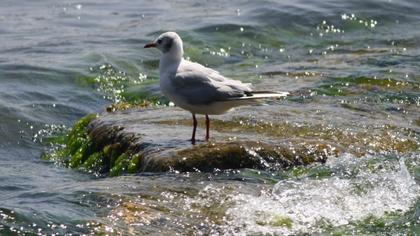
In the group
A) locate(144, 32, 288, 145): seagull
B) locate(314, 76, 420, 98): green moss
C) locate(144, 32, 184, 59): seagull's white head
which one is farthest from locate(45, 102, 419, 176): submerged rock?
locate(314, 76, 420, 98): green moss

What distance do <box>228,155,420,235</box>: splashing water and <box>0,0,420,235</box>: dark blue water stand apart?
2 centimetres

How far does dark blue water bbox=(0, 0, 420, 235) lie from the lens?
6957 millimetres

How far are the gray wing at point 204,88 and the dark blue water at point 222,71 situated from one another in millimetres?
782

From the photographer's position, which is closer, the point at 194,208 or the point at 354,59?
the point at 194,208

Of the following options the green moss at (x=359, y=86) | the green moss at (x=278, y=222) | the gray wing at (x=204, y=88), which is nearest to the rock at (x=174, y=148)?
the gray wing at (x=204, y=88)

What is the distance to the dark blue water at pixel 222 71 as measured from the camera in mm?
6957

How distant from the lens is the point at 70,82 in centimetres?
1317

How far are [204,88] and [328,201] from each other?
170cm

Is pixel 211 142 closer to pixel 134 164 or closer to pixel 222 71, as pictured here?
pixel 134 164

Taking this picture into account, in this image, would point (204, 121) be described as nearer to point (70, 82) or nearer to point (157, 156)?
point (157, 156)

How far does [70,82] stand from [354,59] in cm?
391

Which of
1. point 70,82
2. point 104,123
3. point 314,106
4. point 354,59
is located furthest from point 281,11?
point 104,123

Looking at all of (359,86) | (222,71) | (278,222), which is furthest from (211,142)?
(222,71)

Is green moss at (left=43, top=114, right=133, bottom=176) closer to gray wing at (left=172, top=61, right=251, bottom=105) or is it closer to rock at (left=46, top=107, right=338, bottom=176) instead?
rock at (left=46, top=107, right=338, bottom=176)
